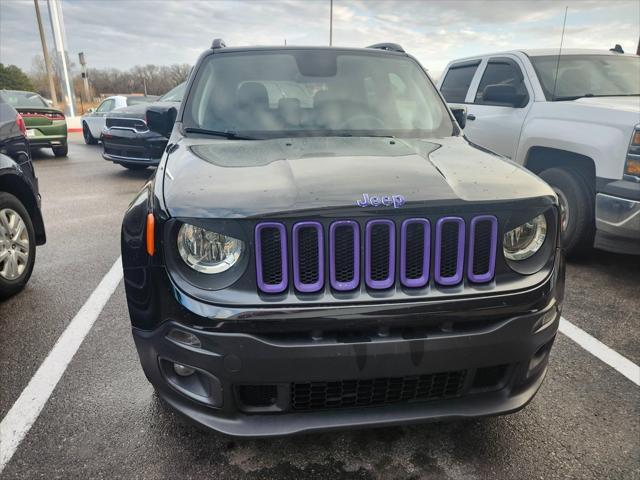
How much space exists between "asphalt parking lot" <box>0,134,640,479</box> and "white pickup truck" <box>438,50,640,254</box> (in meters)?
0.98

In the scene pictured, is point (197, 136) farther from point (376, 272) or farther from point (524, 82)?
point (524, 82)

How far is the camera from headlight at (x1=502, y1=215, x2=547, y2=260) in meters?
1.98

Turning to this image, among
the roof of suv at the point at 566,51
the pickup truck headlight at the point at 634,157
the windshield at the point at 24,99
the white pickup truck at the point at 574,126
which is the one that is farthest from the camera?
the windshield at the point at 24,99

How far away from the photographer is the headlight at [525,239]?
77.9 inches

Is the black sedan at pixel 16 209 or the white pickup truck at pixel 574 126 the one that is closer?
the black sedan at pixel 16 209

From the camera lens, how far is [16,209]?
3896 millimetres

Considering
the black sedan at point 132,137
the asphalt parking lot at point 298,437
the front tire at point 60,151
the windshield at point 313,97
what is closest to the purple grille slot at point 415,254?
the asphalt parking lot at point 298,437

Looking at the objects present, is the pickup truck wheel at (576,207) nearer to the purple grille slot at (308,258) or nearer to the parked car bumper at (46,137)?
the purple grille slot at (308,258)

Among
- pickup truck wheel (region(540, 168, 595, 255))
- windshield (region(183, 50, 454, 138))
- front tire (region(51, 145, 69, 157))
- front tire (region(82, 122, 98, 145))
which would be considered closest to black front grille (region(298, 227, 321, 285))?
windshield (region(183, 50, 454, 138))

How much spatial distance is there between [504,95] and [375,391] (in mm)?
4251

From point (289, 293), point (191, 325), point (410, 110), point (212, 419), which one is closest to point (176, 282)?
point (191, 325)

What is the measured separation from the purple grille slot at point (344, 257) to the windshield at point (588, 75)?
422cm

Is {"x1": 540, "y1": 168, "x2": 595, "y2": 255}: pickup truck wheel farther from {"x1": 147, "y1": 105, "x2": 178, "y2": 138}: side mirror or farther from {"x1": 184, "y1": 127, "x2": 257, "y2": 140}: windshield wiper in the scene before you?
{"x1": 147, "y1": 105, "x2": 178, "y2": 138}: side mirror

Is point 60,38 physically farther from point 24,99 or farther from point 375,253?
point 375,253
